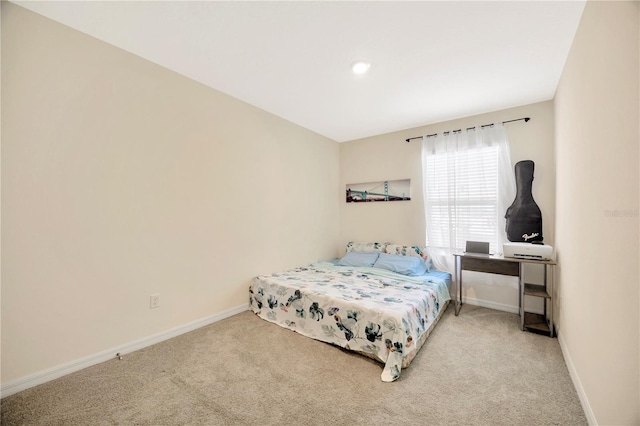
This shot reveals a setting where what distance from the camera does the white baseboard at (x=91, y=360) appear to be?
1594mm

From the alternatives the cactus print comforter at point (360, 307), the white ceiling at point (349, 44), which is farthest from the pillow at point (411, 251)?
the white ceiling at point (349, 44)

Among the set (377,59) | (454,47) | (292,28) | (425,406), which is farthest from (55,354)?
(454,47)

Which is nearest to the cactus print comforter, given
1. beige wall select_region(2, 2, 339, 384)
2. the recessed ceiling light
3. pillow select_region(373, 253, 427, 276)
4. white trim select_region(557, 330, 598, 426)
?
pillow select_region(373, 253, 427, 276)

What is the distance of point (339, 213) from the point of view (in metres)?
4.53

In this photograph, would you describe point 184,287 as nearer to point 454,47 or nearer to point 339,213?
point 339,213

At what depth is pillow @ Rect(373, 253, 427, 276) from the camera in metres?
3.17

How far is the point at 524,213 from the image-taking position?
280cm

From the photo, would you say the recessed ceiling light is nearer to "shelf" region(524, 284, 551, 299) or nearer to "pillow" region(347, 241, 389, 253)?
"pillow" region(347, 241, 389, 253)

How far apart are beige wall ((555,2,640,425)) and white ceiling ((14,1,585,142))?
0.39 metres

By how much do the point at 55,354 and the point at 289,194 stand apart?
257 centimetres

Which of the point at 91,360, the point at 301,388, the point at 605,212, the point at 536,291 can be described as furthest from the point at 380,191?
the point at 91,360

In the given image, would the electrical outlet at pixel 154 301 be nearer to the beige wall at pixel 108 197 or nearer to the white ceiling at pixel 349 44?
the beige wall at pixel 108 197

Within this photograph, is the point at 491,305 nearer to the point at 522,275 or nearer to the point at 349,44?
the point at 522,275

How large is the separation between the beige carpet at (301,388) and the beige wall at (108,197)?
0.35 meters
